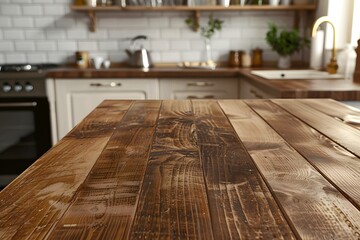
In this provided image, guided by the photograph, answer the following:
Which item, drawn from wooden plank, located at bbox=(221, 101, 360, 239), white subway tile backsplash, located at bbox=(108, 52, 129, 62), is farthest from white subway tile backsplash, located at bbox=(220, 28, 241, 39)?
wooden plank, located at bbox=(221, 101, 360, 239)


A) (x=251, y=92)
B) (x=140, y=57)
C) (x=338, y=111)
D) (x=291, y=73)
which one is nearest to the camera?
(x=338, y=111)

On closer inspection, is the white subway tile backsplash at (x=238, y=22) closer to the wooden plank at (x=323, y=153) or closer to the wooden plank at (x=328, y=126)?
the wooden plank at (x=328, y=126)

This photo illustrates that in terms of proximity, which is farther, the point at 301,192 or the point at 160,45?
the point at 160,45

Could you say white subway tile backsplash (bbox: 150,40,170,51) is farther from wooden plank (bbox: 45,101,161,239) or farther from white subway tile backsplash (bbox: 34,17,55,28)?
wooden plank (bbox: 45,101,161,239)

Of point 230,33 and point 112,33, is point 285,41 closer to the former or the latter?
point 230,33

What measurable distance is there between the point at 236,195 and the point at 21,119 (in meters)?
2.75

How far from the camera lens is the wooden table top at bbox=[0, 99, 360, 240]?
0.53 m

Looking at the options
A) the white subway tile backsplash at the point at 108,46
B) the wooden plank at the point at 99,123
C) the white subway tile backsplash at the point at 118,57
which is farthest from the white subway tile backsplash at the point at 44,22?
the wooden plank at the point at 99,123

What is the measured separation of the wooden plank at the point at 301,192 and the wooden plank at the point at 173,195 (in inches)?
4.7

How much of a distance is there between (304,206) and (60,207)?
35cm

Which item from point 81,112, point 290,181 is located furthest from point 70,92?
point 290,181

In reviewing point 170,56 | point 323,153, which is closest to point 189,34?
point 170,56

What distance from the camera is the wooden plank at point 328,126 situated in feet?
3.13

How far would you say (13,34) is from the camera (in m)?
3.64
